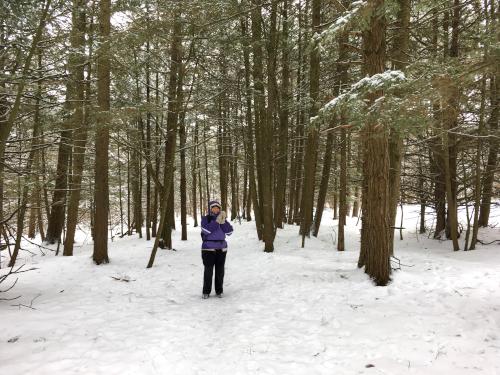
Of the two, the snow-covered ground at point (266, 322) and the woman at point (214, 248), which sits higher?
the woman at point (214, 248)

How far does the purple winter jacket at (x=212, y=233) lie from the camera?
7734 mm

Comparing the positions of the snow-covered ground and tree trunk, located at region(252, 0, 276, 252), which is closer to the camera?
the snow-covered ground

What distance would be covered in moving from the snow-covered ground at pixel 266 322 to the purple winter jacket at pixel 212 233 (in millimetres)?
1064

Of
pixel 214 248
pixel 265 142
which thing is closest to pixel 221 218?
pixel 214 248

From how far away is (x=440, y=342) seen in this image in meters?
4.61

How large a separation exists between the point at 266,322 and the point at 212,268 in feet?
6.92

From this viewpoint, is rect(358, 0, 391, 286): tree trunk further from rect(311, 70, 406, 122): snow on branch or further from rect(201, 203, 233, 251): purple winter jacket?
rect(201, 203, 233, 251): purple winter jacket

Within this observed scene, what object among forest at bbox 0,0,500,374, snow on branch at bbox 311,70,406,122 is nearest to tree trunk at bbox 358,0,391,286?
forest at bbox 0,0,500,374

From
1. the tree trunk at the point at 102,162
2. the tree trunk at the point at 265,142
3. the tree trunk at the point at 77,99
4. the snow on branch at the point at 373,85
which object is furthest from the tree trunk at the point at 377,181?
the tree trunk at the point at 102,162

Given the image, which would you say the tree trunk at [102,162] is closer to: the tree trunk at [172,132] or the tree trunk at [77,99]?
the tree trunk at [77,99]

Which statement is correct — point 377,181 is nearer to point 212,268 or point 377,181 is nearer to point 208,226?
point 208,226

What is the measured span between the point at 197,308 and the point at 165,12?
8.20m

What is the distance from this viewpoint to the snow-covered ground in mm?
4316

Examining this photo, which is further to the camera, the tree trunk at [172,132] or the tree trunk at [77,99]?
the tree trunk at [172,132]
